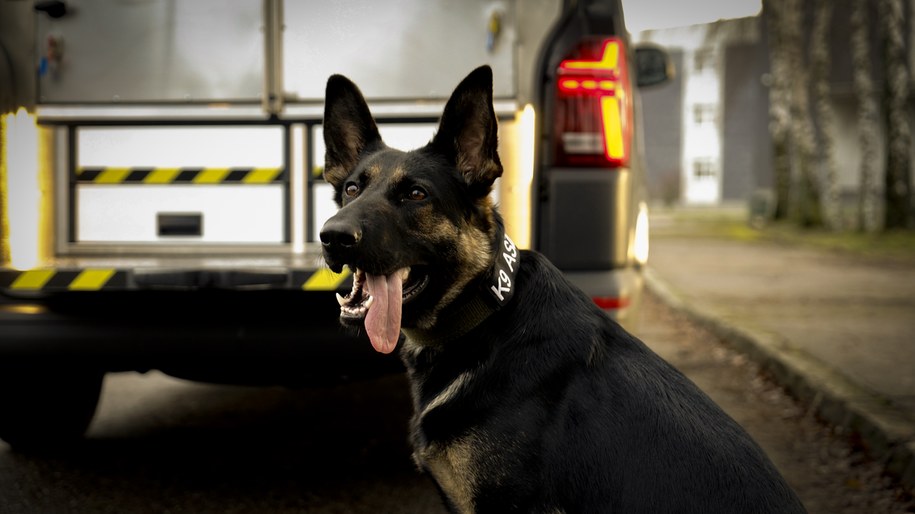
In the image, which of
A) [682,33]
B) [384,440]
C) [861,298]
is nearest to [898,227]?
[861,298]

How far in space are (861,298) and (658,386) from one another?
7902mm

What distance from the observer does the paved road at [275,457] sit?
12.1ft

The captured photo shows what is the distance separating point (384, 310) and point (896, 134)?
18355mm

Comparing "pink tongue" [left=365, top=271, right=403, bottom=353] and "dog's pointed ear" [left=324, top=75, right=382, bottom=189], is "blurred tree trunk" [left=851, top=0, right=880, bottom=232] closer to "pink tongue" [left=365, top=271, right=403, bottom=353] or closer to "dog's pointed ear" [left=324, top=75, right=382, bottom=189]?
"dog's pointed ear" [left=324, top=75, right=382, bottom=189]

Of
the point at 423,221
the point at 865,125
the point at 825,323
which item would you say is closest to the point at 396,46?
the point at 423,221

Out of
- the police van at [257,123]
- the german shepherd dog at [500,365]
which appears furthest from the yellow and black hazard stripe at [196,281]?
the german shepherd dog at [500,365]

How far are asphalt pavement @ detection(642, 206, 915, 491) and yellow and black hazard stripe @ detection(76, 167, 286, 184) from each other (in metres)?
3.00

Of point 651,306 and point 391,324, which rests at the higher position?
point 391,324

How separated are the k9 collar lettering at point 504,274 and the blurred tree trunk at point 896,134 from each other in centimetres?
1772

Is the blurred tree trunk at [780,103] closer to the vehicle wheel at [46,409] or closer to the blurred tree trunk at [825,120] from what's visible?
the blurred tree trunk at [825,120]

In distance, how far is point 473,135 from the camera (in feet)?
8.77

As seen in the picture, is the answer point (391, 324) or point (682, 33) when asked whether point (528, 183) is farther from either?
point (682, 33)

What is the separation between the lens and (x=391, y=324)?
8.18 feet

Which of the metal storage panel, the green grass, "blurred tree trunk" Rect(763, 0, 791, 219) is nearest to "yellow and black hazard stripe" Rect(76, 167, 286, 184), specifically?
the metal storage panel
